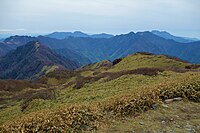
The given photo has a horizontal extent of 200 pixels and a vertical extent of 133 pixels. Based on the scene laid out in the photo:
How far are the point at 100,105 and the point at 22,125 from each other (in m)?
4.02

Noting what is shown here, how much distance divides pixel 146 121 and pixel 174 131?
1328 millimetres

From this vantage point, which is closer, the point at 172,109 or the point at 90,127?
the point at 90,127

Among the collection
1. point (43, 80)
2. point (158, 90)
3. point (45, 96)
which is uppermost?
point (158, 90)

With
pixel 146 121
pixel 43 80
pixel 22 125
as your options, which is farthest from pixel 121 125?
pixel 43 80

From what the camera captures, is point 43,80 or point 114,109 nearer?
point 114,109

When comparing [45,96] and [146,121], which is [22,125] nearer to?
[146,121]

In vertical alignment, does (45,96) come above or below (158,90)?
below

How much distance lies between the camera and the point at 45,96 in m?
29.9

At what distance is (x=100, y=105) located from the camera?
13359mm

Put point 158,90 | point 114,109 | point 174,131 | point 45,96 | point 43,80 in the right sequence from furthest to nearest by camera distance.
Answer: point 43,80, point 45,96, point 158,90, point 114,109, point 174,131

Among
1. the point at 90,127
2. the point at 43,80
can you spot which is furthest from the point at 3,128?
the point at 43,80

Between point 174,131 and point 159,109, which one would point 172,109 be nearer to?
point 159,109

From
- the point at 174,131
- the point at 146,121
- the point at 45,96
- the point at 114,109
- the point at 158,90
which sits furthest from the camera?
the point at 45,96

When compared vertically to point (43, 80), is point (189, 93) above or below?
above
